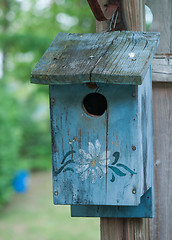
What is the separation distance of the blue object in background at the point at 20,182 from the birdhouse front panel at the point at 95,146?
20.1 ft

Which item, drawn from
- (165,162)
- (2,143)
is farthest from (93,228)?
(165,162)

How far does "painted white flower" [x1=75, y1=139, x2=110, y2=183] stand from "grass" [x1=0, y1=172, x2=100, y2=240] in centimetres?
444

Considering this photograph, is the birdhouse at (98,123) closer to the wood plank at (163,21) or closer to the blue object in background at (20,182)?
the wood plank at (163,21)

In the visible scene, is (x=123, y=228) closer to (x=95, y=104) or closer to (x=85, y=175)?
(x=85, y=175)

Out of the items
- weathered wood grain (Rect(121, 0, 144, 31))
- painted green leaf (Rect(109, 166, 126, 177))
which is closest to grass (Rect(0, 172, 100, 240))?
painted green leaf (Rect(109, 166, 126, 177))

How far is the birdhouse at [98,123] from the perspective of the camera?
155 cm

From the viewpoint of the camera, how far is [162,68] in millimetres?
1904

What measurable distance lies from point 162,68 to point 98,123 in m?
0.52

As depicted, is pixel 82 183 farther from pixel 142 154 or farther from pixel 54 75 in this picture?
pixel 54 75

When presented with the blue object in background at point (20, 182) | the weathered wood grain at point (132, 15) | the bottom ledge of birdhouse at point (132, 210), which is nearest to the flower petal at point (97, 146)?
the bottom ledge of birdhouse at point (132, 210)

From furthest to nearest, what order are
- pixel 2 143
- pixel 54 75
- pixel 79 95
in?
pixel 2 143
pixel 79 95
pixel 54 75

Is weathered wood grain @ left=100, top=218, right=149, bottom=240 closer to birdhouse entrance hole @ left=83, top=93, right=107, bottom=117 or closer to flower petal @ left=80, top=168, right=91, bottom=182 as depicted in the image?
flower petal @ left=80, top=168, right=91, bottom=182

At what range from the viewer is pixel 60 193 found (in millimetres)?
1682

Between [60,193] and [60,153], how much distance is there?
7.1 inches
